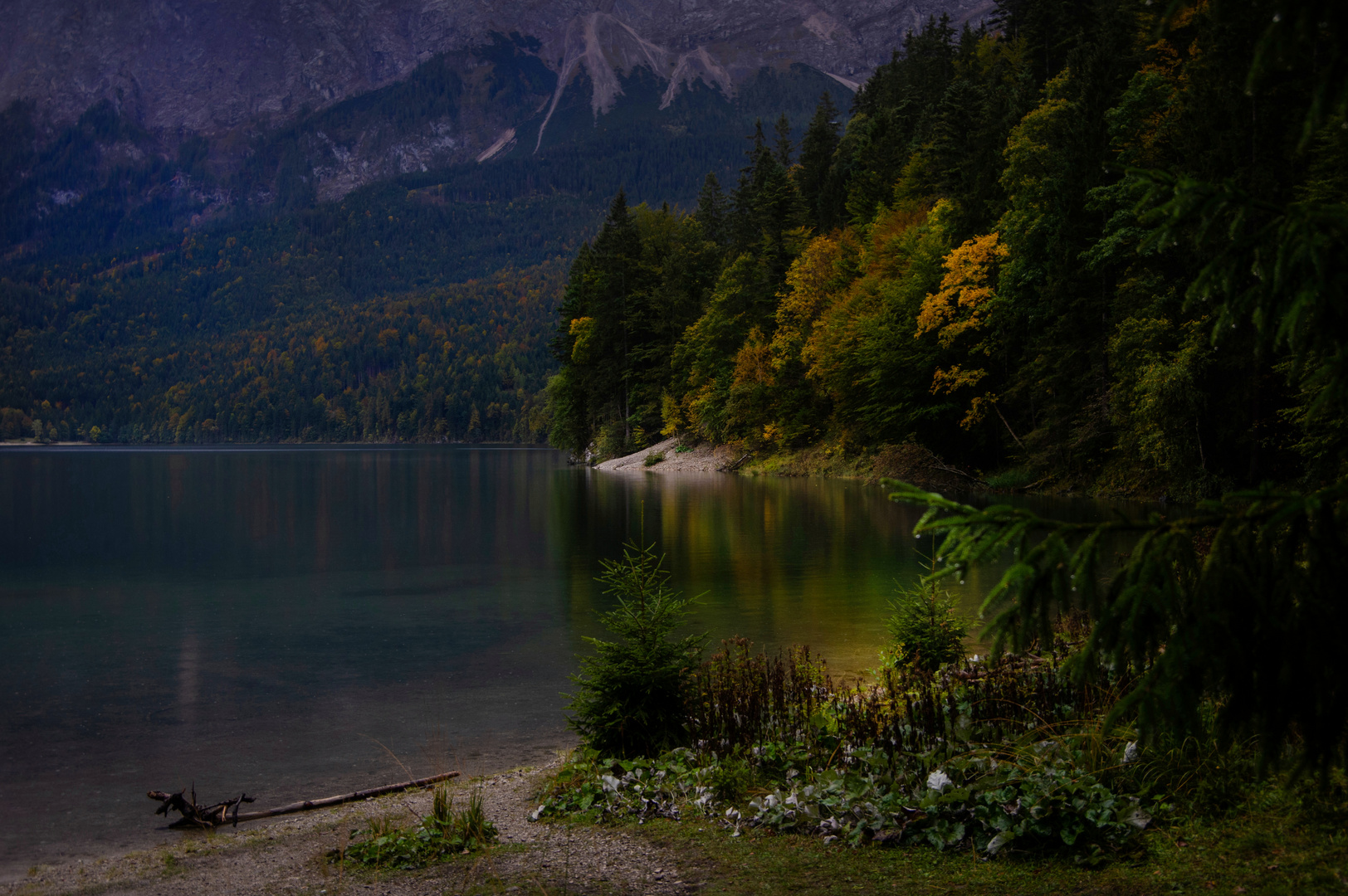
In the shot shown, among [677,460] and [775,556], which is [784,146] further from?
[775,556]

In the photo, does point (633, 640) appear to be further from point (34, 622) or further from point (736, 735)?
point (34, 622)

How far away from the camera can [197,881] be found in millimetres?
7137

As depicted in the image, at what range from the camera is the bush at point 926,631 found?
1184cm

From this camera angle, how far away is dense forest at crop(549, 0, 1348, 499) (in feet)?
17.1

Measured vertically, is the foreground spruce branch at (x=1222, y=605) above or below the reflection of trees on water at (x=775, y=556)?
above

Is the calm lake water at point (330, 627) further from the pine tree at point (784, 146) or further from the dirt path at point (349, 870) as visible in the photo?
the pine tree at point (784, 146)

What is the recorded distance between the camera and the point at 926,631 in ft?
39.4

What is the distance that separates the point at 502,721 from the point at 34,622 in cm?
1199

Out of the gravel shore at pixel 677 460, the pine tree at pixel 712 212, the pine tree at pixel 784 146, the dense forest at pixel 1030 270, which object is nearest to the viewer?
the dense forest at pixel 1030 270

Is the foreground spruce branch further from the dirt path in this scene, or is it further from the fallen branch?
the fallen branch

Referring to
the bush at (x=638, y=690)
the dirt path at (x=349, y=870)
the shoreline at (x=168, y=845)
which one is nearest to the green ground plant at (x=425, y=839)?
the dirt path at (x=349, y=870)

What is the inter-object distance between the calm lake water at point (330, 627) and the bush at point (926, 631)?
1.83 metres

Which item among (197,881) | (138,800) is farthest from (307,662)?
(197,881)

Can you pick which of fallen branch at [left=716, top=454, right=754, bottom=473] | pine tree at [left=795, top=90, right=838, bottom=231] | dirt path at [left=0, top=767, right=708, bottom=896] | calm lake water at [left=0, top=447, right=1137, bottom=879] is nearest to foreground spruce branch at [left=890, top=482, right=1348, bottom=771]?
dirt path at [left=0, top=767, right=708, bottom=896]
